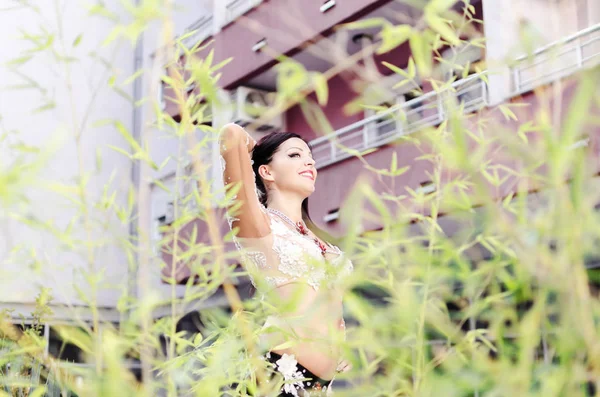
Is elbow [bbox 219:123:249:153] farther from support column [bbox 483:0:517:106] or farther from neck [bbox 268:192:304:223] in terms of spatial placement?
support column [bbox 483:0:517:106]

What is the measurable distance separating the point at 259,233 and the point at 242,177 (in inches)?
7.8

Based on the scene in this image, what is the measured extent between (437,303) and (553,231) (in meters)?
0.60

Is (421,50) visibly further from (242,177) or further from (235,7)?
(235,7)

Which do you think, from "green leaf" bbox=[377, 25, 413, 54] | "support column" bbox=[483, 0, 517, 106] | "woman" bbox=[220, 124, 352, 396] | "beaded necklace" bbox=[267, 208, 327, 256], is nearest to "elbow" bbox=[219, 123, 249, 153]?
"woman" bbox=[220, 124, 352, 396]

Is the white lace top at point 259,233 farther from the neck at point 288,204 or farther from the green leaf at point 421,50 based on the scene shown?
the green leaf at point 421,50

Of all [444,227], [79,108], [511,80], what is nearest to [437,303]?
[511,80]

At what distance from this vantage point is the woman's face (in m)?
2.31

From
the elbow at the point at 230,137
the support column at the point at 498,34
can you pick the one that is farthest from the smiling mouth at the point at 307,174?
the support column at the point at 498,34

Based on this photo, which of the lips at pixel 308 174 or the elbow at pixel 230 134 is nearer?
the elbow at pixel 230 134

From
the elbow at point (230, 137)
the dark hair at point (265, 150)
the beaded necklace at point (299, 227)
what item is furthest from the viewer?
the dark hair at point (265, 150)

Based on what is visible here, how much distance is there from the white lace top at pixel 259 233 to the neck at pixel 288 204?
8cm

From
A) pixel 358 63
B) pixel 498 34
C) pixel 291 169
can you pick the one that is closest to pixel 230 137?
pixel 291 169

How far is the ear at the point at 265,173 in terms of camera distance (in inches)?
92.4

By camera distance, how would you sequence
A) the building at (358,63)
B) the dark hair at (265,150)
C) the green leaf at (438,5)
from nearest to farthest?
the green leaf at (438,5)
the dark hair at (265,150)
the building at (358,63)
